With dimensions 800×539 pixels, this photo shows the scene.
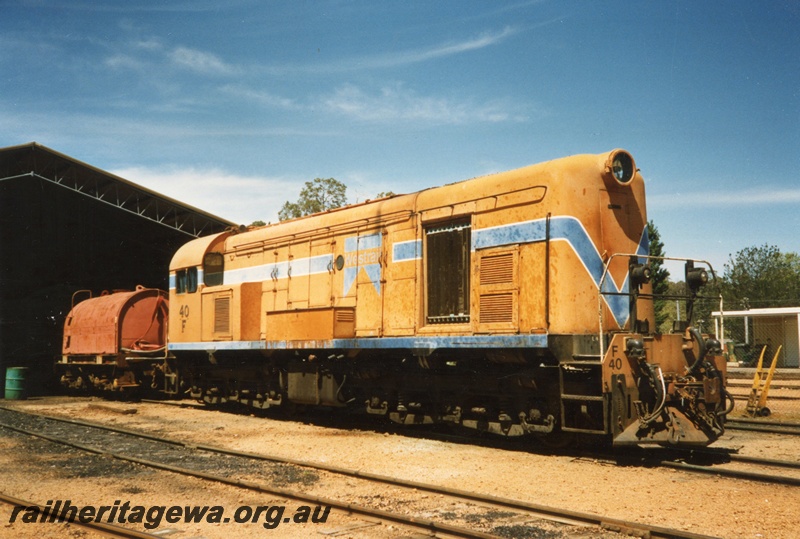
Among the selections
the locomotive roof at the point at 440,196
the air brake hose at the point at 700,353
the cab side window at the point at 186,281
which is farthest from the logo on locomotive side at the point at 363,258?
the cab side window at the point at 186,281

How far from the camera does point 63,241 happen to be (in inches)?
1031

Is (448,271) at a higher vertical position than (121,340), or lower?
higher

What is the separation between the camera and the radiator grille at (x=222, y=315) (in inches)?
573

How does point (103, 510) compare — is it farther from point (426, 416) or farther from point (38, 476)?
point (426, 416)

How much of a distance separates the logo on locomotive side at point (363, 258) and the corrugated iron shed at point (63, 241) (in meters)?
13.6

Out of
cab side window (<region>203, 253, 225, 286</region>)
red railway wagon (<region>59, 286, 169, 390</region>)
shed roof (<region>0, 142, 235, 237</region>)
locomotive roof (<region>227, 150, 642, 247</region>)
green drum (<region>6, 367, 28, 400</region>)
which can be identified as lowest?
→ green drum (<region>6, 367, 28, 400</region>)

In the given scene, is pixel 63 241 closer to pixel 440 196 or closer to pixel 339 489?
pixel 440 196

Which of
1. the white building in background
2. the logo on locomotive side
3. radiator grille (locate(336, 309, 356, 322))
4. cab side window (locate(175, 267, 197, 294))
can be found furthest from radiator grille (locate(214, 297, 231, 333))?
the white building in background

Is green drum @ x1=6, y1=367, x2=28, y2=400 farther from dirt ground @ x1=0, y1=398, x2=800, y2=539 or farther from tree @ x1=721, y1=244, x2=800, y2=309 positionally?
tree @ x1=721, y1=244, x2=800, y2=309

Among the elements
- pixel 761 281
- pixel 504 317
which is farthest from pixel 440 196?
pixel 761 281

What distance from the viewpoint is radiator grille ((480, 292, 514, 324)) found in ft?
30.9

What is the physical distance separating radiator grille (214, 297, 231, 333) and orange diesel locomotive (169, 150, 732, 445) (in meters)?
1.43

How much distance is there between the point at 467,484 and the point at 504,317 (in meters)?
2.63

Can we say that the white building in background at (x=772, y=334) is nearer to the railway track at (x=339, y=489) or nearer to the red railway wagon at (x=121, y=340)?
the red railway wagon at (x=121, y=340)
